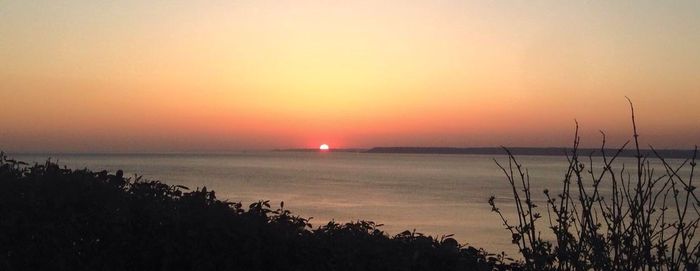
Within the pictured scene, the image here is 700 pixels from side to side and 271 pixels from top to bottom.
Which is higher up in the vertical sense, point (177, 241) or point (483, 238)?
point (177, 241)

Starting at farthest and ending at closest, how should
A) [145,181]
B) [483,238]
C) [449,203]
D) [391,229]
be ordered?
[449,203]
[391,229]
[483,238]
[145,181]

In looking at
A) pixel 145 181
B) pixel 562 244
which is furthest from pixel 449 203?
pixel 562 244

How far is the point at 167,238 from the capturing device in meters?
6.08

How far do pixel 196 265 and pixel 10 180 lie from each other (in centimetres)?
226

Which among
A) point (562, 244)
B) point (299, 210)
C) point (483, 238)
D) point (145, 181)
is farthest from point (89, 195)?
point (299, 210)

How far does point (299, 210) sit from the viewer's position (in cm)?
2367

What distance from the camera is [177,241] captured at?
606 centimetres

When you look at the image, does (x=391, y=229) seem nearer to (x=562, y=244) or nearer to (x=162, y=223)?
(x=162, y=223)

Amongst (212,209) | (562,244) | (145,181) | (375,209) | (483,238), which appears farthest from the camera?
(375,209)

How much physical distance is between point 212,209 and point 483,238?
11.3 m

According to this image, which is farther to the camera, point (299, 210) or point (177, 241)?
point (299, 210)

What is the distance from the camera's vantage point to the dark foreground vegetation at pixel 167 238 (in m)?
5.93

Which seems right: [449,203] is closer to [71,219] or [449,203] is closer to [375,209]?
[375,209]

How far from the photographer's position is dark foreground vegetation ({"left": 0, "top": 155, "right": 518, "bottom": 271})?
19.5 ft
